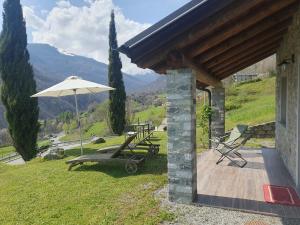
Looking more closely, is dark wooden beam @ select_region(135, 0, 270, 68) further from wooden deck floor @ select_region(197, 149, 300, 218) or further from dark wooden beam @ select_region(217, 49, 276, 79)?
dark wooden beam @ select_region(217, 49, 276, 79)

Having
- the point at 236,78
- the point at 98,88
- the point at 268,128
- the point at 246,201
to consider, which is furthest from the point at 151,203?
the point at 236,78

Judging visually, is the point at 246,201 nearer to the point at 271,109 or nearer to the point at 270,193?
the point at 270,193

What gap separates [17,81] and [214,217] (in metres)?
12.7

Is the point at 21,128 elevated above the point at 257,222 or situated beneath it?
elevated above

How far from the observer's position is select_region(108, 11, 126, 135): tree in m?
20.9

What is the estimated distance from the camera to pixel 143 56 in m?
5.20

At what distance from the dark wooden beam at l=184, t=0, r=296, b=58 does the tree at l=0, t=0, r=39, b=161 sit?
11.4 metres

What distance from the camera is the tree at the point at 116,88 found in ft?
68.4

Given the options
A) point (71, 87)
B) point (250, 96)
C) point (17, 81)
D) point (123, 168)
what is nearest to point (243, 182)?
point (123, 168)

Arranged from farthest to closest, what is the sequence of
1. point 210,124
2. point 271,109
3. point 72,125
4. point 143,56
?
point 72,125 → point 271,109 → point 210,124 → point 143,56

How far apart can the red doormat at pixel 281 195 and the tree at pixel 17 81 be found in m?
11.9

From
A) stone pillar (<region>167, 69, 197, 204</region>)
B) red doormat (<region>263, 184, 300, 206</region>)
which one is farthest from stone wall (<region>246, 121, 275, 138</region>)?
stone pillar (<region>167, 69, 197, 204</region>)

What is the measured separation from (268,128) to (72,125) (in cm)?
4971

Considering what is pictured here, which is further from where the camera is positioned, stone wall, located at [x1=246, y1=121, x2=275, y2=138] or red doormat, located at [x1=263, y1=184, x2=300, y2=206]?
stone wall, located at [x1=246, y1=121, x2=275, y2=138]
